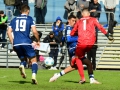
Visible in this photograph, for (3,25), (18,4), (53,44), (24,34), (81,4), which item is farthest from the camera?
(18,4)

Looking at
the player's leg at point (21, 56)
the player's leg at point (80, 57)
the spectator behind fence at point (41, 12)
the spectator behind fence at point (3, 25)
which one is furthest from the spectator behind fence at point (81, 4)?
the player's leg at point (21, 56)

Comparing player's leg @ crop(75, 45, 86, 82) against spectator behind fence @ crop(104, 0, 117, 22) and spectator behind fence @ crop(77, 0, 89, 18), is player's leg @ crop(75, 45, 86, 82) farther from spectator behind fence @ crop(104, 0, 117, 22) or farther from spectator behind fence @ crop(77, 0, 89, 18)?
spectator behind fence @ crop(104, 0, 117, 22)

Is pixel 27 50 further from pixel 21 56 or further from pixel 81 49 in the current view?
pixel 81 49

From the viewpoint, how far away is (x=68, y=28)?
15.9 m

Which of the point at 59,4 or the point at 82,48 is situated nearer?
the point at 82,48

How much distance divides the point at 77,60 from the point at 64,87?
4.94ft

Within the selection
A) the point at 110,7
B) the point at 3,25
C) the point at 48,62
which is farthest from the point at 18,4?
the point at 48,62

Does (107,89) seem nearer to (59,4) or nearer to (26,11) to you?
(26,11)

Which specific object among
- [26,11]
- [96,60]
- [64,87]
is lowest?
[96,60]

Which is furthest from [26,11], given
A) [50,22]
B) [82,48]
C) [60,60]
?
[50,22]

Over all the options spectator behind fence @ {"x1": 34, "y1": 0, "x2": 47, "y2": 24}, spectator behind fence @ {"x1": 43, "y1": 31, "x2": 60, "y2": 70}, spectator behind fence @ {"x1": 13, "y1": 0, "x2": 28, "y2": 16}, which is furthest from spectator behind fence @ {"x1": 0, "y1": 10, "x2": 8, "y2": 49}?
spectator behind fence @ {"x1": 43, "y1": 31, "x2": 60, "y2": 70}

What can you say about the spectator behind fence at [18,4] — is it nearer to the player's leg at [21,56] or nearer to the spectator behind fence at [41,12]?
the spectator behind fence at [41,12]

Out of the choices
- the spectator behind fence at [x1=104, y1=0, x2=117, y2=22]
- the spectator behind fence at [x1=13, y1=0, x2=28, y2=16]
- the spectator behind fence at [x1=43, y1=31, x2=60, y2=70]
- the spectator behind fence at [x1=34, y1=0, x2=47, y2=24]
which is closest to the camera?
the spectator behind fence at [x1=43, y1=31, x2=60, y2=70]

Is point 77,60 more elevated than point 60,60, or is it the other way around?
point 77,60
